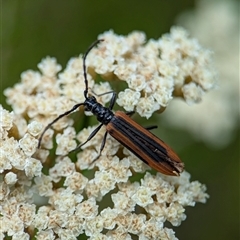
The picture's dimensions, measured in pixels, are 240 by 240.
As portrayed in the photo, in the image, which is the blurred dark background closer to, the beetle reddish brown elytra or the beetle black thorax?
the beetle black thorax

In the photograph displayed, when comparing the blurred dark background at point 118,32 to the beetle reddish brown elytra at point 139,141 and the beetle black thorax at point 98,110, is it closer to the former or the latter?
the beetle black thorax at point 98,110

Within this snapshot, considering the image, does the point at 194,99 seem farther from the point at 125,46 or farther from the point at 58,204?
the point at 58,204

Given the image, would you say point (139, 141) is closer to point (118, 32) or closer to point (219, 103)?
point (219, 103)

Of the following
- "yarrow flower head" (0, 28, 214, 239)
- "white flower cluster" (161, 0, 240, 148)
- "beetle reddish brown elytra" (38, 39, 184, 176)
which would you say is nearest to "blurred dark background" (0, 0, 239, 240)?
"white flower cluster" (161, 0, 240, 148)

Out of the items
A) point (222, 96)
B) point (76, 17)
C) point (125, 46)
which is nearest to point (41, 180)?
point (125, 46)

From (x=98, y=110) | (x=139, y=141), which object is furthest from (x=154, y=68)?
(x=139, y=141)

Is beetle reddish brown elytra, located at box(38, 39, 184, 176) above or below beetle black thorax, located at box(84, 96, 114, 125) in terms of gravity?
below

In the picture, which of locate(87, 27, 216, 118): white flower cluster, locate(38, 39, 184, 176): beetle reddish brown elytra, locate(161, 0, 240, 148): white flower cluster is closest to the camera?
locate(38, 39, 184, 176): beetle reddish brown elytra
